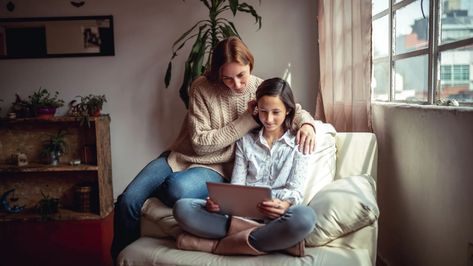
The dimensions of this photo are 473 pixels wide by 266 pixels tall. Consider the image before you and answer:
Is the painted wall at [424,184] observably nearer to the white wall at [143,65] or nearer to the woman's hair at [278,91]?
the woman's hair at [278,91]

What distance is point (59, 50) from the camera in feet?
10.3

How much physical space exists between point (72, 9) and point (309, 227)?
2.61m

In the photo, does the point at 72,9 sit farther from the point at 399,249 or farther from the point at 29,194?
the point at 399,249

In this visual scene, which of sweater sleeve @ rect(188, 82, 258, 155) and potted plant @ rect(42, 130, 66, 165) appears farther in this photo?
potted plant @ rect(42, 130, 66, 165)

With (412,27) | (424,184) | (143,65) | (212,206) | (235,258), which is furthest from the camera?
(143,65)

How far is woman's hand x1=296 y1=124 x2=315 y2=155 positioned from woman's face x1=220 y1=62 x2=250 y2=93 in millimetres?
323

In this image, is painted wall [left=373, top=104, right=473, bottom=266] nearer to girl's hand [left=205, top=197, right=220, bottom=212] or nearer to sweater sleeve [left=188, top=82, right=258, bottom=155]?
sweater sleeve [left=188, top=82, right=258, bottom=155]

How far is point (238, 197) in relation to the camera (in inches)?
54.2

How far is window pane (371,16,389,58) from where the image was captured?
217cm

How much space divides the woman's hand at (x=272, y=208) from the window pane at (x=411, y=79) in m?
0.82

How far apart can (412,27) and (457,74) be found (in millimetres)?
429

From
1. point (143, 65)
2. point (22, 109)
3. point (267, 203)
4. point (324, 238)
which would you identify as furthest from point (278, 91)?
point (22, 109)

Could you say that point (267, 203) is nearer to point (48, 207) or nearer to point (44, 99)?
point (48, 207)

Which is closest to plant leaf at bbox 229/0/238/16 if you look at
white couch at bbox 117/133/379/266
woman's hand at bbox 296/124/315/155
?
woman's hand at bbox 296/124/315/155
